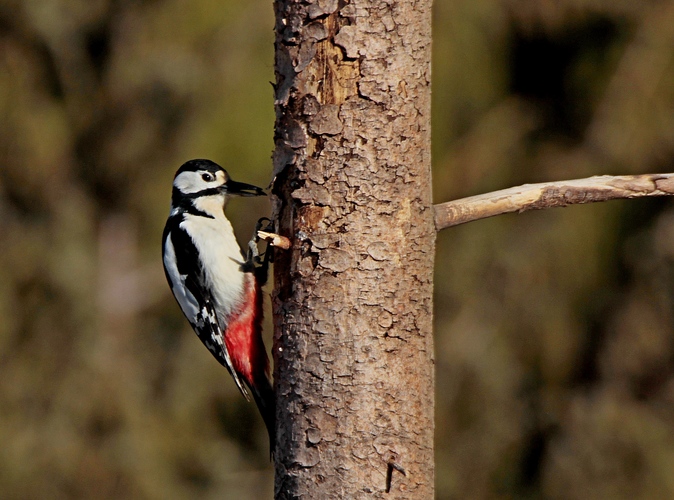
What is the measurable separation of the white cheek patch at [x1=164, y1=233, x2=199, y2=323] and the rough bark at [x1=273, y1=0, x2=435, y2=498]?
1.48 meters

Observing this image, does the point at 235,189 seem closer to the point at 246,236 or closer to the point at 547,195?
the point at 547,195

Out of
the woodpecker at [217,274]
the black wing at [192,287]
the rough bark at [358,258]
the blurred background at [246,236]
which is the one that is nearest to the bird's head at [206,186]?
the woodpecker at [217,274]

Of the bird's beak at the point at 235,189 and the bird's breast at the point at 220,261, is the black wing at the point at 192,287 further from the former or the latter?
the bird's beak at the point at 235,189

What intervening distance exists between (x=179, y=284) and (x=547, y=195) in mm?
1827

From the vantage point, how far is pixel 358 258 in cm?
200

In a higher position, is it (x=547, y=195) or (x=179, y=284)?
(x=547, y=195)

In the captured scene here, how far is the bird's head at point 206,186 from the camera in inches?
137

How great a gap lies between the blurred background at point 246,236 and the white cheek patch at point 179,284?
114 inches

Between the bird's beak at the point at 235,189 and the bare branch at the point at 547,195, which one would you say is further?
the bird's beak at the point at 235,189

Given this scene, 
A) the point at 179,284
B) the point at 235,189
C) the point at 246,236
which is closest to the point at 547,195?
the point at 235,189

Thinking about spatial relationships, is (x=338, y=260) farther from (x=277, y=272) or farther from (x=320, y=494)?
(x=320, y=494)

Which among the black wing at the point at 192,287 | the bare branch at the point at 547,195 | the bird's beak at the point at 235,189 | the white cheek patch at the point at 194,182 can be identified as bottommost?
the black wing at the point at 192,287

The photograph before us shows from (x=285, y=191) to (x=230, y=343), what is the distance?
1.36 meters

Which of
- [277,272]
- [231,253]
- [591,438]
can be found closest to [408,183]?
[277,272]
